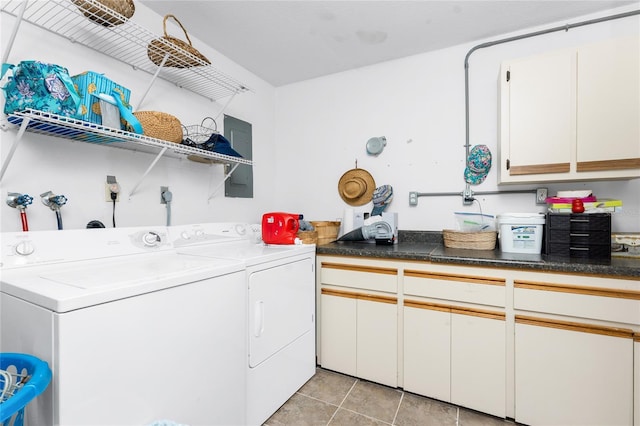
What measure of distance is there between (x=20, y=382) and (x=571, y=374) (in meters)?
2.25

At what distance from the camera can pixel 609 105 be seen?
1726 millimetres

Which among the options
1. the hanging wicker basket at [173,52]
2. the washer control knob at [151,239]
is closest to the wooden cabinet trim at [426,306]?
the washer control knob at [151,239]

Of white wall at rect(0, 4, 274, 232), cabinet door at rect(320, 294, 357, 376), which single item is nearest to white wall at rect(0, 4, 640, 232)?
white wall at rect(0, 4, 274, 232)

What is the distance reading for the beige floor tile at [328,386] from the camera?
6.22 feet

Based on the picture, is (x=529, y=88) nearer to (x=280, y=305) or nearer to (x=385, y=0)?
(x=385, y=0)

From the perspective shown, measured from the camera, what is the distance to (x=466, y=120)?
2330mm

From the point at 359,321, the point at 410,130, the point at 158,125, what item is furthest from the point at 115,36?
the point at 359,321

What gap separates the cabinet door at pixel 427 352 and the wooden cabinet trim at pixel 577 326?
39cm

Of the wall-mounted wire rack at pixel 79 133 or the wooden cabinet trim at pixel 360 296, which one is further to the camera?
the wooden cabinet trim at pixel 360 296

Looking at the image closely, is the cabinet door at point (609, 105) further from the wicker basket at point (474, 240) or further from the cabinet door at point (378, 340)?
the cabinet door at point (378, 340)

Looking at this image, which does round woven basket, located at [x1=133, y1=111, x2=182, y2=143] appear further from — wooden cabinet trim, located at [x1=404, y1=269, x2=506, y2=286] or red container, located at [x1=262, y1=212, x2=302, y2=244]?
wooden cabinet trim, located at [x1=404, y1=269, x2=506, y2=286]

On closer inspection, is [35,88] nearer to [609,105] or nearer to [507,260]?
[507,260]

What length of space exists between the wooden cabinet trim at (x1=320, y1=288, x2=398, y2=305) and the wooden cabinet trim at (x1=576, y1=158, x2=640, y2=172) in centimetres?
137

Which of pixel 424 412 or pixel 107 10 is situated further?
pixel 424 412
